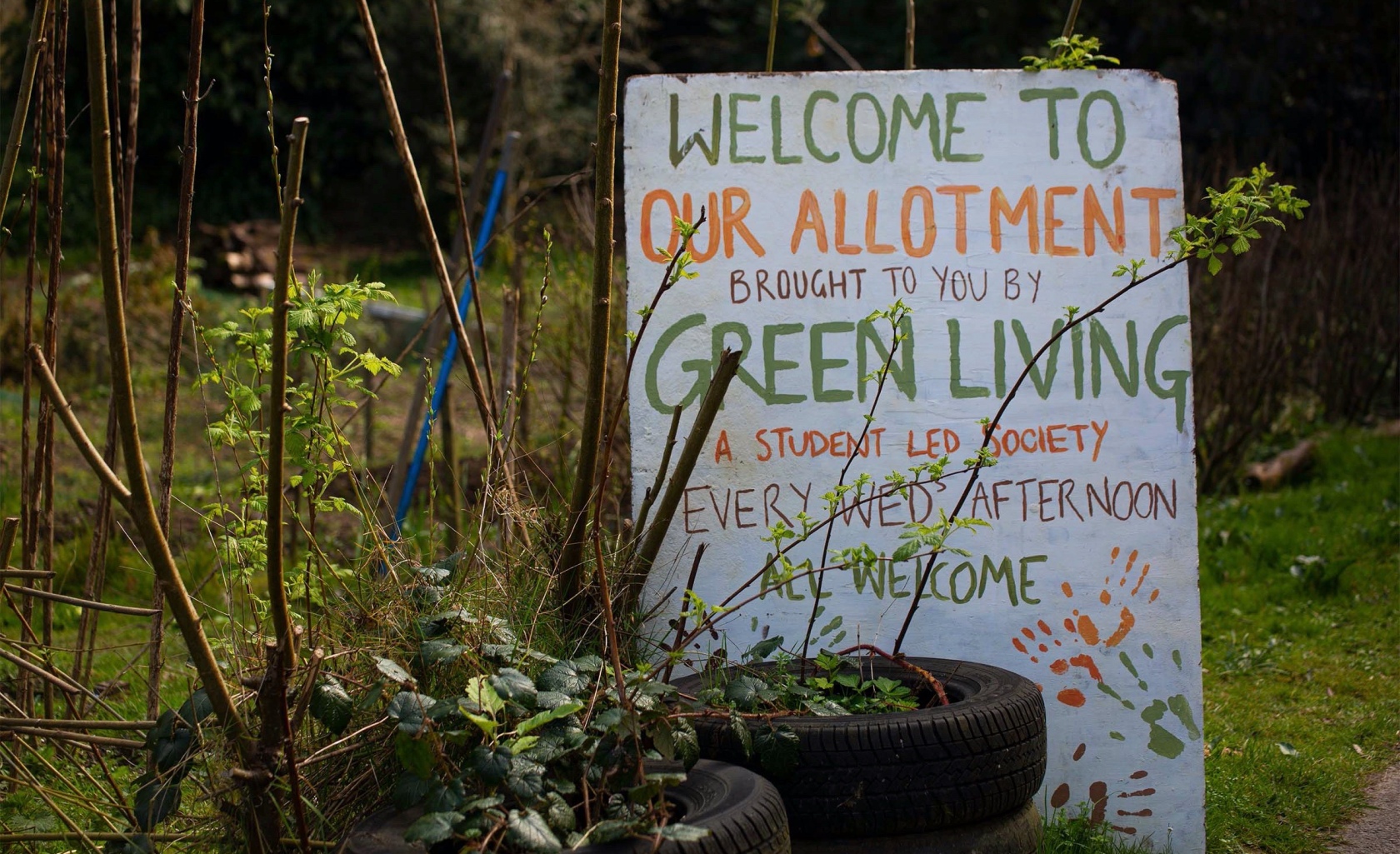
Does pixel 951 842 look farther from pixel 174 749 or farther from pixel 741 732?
pixel 174 749

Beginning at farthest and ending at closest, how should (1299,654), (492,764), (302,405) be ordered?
1. (1299,654)
2. (302,405)
3. (492,764)

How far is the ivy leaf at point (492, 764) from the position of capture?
1.94 metres

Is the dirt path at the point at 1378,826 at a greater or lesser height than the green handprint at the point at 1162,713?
lesser

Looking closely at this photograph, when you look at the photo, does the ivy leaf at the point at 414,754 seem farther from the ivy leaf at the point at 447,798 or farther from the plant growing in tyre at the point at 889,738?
the plant growing in tyre at the point at 889,738

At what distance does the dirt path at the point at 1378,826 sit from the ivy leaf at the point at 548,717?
6.79 feet

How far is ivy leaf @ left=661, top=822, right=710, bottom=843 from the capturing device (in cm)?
183

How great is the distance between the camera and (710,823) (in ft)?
6.24

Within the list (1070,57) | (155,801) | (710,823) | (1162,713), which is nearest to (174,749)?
(155,801)

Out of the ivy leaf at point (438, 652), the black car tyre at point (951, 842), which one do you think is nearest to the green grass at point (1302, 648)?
the black car tyre at point (951, 842)

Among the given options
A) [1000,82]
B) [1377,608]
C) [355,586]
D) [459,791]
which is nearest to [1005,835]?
[459,791]

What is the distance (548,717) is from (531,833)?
0.26 m

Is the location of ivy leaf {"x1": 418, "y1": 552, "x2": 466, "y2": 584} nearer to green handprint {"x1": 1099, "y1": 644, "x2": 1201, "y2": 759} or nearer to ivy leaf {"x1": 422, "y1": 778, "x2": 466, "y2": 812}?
ivy leaf {"x1": 422, "y1": 778, "x2": 466, "y2": 812}

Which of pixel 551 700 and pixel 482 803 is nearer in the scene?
pixel 482 803

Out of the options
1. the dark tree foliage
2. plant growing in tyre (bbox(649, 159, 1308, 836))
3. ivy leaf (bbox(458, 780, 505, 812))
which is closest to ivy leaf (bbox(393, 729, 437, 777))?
ivy leaf (bbox(458, 780, 505, 812))
